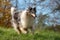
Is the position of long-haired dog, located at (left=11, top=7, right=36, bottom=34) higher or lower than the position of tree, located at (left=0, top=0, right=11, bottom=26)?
higher

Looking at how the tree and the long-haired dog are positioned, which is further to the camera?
the tree

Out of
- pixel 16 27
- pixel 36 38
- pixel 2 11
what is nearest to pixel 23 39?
pixel 36 38

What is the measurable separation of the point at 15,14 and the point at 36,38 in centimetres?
248

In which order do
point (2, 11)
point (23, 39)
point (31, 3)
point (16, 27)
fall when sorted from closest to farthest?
point (23, 39), point (16, 27), point (31, 3), point (2, 11)

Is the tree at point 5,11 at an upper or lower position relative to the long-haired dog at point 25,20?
lower

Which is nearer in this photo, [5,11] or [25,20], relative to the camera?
[25,20]

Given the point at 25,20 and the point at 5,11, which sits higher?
the point at 25,20

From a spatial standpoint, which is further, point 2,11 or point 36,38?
point 2,11

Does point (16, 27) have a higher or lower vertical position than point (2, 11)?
higher

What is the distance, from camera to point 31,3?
1588cm

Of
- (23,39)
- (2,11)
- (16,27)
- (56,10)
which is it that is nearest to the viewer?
(23,39)

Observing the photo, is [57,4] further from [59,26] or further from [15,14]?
[15,14]

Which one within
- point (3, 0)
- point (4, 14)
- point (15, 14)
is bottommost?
point (4, 14)

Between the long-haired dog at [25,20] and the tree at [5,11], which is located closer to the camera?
the long-haired dog at [25,20]
